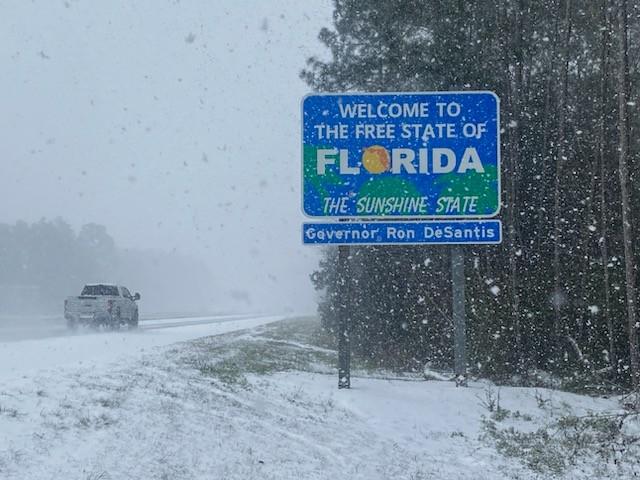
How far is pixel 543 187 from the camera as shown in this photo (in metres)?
17.6

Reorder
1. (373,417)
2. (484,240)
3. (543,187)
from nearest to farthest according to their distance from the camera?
(373,417)
(484,240)
(543,187)

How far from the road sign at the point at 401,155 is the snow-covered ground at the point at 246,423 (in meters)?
3.44

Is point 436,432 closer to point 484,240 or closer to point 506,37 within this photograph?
point 484,240

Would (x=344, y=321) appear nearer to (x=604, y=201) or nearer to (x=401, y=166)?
(x=401, y=166)

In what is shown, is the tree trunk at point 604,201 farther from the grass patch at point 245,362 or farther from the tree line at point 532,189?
Answer: the grass patch at point 245,362

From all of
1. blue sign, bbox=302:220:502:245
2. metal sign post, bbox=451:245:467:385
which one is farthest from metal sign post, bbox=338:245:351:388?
metal sign post, bbox=451:245:467:385

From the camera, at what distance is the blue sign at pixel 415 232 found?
12.5 metres

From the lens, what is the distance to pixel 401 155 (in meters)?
12.7

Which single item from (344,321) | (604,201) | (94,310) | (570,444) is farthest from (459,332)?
(94,310)

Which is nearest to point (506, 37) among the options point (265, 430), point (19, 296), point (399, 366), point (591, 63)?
point (591, 63)

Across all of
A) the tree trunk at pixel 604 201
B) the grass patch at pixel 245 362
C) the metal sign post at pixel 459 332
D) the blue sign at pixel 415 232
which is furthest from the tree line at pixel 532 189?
the blue sign at pixel 415 232

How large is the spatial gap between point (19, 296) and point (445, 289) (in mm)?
77207

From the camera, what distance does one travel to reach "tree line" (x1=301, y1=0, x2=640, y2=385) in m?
A: 16.1

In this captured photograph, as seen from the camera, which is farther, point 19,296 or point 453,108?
point 19,296
